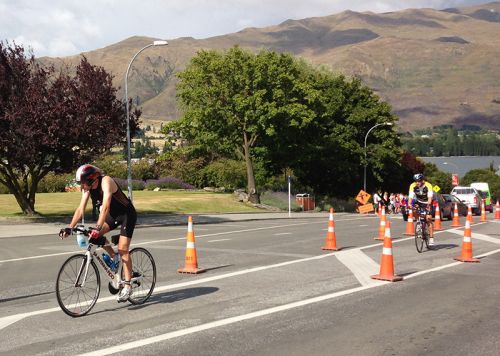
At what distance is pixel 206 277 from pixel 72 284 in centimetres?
362

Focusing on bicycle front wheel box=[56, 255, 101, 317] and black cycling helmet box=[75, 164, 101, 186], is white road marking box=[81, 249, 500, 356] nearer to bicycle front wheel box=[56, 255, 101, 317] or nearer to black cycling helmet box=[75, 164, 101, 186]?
bicycle front wheel box=[56, 255, 101, 317]

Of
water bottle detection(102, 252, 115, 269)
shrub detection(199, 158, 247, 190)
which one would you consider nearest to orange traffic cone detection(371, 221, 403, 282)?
water bottle detection(102, 252, 115, 269)

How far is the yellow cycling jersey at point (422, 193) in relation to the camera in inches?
618

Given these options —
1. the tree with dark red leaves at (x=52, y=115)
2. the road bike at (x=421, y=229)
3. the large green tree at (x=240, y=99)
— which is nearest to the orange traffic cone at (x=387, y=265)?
the road bike at (x=421, y=229)

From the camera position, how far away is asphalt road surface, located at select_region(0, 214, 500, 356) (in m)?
6.17

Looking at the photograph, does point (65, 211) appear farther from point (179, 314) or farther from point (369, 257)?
point (179, 314)

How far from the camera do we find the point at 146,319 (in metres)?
7.34

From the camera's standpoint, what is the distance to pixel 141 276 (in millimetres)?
8352

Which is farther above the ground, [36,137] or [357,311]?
[36,137]

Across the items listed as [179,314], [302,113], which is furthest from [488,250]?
[302,113]

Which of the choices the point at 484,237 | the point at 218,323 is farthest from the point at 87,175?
the point at 484,237

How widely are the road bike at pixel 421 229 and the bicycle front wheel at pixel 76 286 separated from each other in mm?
9207

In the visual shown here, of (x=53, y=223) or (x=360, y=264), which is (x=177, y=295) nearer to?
(x=360, y=264)

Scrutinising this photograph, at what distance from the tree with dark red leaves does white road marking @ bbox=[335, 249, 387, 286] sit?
45.7ft
